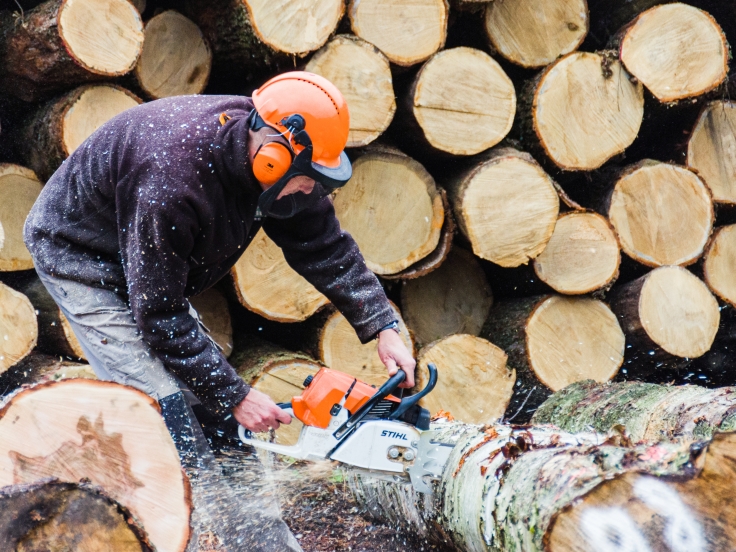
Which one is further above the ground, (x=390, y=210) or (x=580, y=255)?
(x=390, y=210)

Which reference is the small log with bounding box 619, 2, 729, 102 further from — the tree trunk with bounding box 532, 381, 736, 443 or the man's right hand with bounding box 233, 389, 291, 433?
the man's right hand with bounding box 233, 389, 291, 433

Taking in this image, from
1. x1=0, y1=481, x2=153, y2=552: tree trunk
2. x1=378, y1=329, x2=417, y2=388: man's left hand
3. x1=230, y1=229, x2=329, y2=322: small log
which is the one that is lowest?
x1=230, y1=229, x2=329, y2=322: small log

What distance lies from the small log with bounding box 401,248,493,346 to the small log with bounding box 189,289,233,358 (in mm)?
1123

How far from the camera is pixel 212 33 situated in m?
3.26

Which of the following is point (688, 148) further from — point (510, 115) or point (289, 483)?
point (289, 483)

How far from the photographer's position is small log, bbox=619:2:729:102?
12.7 feet

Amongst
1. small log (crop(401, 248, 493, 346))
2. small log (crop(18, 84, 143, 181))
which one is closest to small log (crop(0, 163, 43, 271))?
small log (crop(18, 84, 143, 181))

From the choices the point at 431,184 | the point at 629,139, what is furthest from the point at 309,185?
the point at 629,139

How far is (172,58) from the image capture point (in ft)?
10.6

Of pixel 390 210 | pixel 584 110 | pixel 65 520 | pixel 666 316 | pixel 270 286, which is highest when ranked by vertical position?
pixel 65 520

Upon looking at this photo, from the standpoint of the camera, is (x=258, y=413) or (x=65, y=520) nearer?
(x=65, y=520)

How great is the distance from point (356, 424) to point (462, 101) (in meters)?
2.01

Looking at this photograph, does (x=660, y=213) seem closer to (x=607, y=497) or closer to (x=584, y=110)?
(x=584, y=110)

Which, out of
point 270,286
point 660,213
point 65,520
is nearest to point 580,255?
point 660,213
